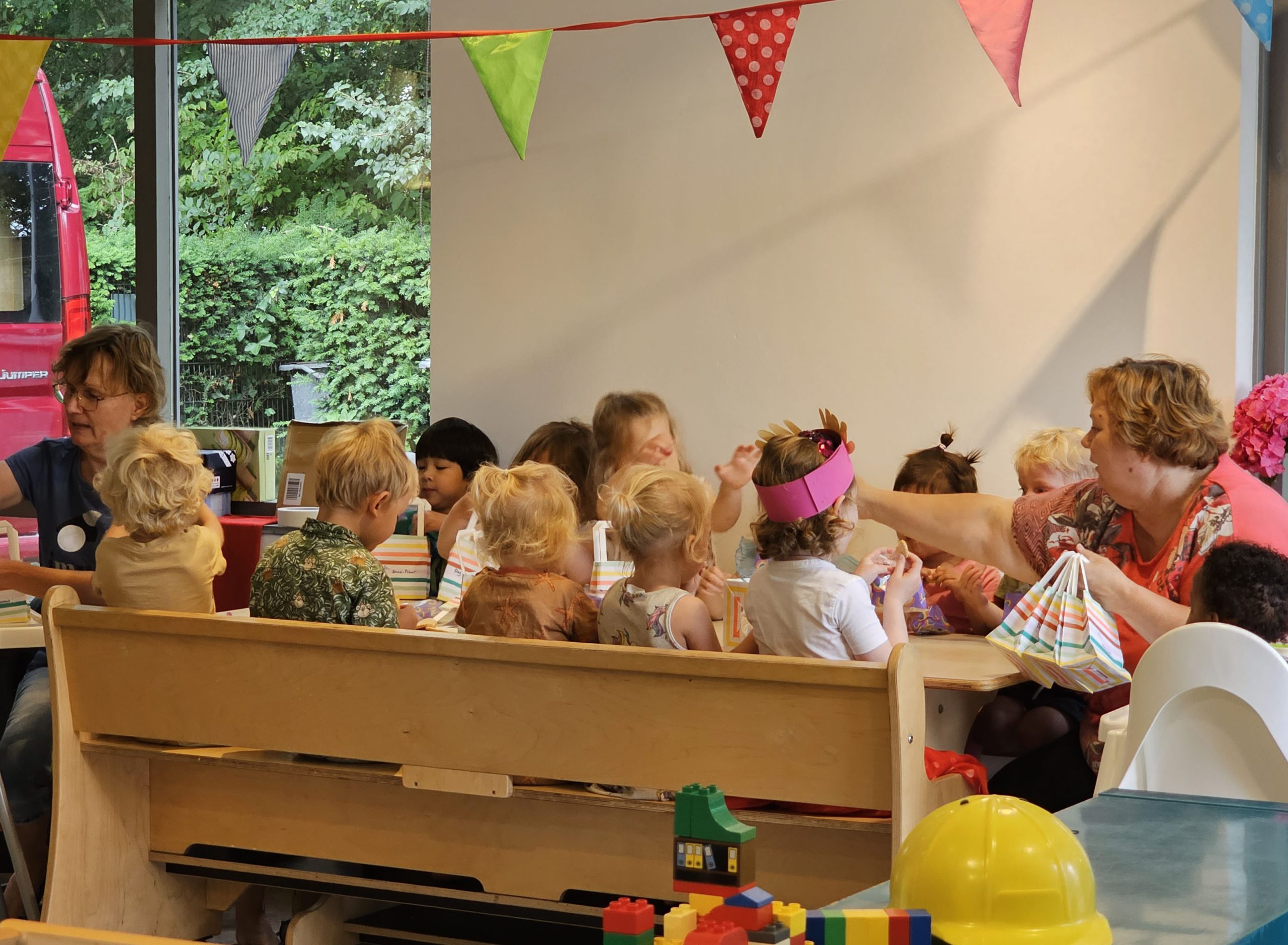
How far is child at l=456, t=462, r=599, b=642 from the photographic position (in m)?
2.54

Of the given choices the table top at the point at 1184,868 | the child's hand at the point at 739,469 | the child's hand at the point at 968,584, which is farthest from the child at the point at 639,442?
the table top at the point at 1184,868

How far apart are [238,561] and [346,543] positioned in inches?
76.6

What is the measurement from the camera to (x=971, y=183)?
3887 millimetres

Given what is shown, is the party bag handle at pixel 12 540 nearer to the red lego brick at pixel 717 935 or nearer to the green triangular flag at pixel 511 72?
the green triangular flag at pixel 511 72

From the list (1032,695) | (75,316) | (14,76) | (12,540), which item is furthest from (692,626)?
(75,316)

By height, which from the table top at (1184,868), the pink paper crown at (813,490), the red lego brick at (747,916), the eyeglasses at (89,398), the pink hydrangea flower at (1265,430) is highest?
the eyeglasses at (89,398)

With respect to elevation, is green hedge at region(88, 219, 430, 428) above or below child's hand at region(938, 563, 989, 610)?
above

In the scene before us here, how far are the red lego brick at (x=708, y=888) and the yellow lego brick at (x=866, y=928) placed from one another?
0.23 feet

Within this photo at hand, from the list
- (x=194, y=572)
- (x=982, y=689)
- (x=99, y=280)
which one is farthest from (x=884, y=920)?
(x=99, y=280)

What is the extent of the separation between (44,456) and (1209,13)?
310 centimetres

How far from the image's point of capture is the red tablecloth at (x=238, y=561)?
442cm

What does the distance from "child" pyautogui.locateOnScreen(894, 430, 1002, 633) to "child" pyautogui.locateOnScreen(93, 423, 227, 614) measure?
1.59 meters

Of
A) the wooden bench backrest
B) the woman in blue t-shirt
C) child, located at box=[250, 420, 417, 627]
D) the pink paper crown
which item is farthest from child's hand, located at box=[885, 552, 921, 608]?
the woman in blue t-shirt

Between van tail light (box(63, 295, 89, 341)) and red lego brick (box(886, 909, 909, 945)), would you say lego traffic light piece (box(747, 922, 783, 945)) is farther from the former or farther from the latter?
van tail light (box(63, 295, 89, 341))
